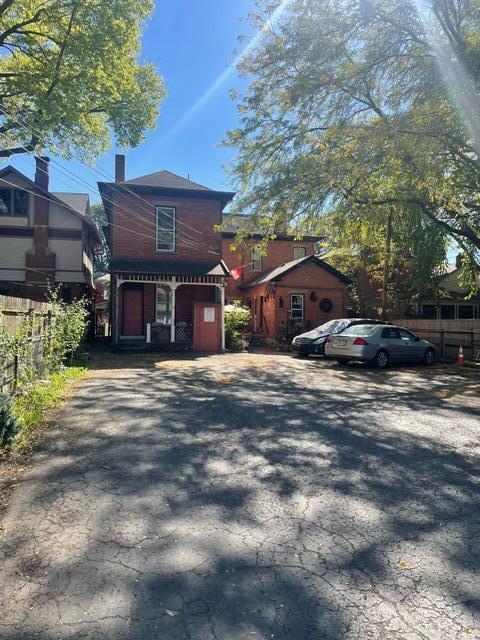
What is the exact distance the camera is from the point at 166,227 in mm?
21531

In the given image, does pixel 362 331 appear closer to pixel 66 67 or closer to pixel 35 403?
pixel 35 403

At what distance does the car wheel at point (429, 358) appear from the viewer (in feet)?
55.1

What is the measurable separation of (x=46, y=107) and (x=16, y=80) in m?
1.89

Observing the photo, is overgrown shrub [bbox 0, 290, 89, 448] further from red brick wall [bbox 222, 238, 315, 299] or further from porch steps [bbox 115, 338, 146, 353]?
red brick wall [bbox 222, 238, 315, 299]

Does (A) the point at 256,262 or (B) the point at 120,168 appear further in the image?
(A) the point at 256,262

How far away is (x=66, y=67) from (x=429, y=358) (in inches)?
675

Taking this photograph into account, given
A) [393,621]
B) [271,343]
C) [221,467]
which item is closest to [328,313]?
[271,343]

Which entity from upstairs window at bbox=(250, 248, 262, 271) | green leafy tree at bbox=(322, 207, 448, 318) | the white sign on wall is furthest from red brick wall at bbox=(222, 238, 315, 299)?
the white sign on wall

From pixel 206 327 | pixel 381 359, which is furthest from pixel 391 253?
pixel 206 327

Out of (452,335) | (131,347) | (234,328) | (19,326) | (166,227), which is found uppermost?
(166,227)

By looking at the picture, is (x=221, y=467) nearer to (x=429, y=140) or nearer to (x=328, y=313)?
(x=429, y=140)

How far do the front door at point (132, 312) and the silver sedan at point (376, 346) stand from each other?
919 cm

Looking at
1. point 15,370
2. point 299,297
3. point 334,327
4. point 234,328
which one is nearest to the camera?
point 15,370

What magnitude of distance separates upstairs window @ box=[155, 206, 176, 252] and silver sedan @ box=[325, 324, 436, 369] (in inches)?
372
